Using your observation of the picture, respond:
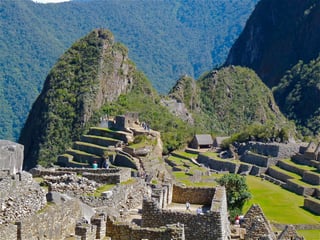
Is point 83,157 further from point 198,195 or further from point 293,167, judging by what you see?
point 198,195

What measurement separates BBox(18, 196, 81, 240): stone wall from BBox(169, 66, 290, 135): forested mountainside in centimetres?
13510

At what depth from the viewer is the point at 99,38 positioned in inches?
5571

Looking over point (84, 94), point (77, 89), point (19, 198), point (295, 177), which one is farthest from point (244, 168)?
point (19, 198)

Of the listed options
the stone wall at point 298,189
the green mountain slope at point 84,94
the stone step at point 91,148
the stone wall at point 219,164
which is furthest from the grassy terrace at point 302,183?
the green mountain slope at point 84,94

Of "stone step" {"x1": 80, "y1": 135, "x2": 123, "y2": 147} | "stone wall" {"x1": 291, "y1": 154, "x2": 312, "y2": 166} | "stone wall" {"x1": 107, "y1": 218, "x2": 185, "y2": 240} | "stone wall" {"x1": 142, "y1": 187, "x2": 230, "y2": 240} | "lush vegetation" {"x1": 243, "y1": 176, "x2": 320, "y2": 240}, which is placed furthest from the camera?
"stone step" {"x1": 80, "y1": 135, "x2": 123, "y2": 147}

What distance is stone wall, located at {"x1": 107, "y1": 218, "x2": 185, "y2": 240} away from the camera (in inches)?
502

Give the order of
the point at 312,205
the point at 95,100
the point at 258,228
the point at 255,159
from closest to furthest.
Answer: the point at 258,228, the point at 312,205, the point at 255,159, the point at 95,100

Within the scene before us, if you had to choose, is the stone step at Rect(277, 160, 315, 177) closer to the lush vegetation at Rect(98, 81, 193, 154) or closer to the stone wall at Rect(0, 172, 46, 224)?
the lush vegetation at Rect(98, 81, 193, 154)

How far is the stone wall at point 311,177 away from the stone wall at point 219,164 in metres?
11.9

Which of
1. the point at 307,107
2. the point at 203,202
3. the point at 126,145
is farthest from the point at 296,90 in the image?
the point at 203,202

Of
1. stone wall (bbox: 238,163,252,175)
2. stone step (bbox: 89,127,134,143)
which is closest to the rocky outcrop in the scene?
stone step (bbox: 89,127,134,143)

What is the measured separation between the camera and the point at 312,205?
58.7 metres

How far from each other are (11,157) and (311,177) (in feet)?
188

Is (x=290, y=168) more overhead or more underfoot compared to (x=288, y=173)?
more overhead
